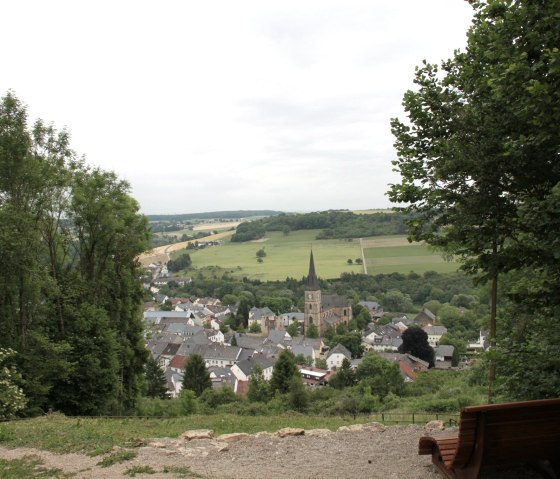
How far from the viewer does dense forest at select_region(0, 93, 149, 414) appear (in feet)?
48.6

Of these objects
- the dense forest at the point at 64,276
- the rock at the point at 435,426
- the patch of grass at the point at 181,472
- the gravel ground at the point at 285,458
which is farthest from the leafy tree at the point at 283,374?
the patch of grass at the point at 181,472

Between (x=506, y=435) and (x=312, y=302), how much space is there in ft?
323

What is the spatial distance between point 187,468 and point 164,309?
121 meters

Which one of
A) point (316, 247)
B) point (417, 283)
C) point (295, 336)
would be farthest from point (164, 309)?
point (417, 283)

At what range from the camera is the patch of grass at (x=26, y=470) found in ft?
22.7

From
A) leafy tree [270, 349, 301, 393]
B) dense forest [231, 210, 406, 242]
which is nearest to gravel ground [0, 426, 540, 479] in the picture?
leafy tree [270, 349, 301, 393]

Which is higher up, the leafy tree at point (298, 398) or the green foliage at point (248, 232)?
the green foliage at point (248, 232)

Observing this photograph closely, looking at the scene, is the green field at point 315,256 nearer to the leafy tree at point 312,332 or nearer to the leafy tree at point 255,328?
the leafy tree at point 255,328

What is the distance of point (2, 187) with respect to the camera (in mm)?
15117

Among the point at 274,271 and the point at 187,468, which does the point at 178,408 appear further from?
the point at 274,271

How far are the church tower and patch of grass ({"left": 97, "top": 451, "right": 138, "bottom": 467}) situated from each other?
9184cm

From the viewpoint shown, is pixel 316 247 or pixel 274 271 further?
pixel 316 247

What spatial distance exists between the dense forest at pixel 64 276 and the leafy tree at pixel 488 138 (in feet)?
37.1

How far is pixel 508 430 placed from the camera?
14.4ft
